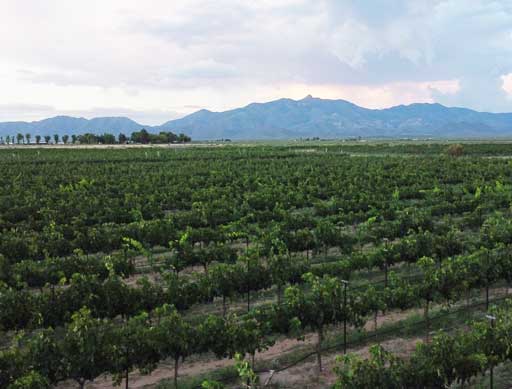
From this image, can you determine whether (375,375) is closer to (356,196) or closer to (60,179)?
(356,196)

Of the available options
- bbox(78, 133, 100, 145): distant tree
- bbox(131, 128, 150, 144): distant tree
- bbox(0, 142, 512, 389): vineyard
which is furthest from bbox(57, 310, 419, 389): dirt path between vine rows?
bbox(78, 133, 100, 145): distant tree

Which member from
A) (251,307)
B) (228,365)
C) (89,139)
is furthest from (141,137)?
(228,365)

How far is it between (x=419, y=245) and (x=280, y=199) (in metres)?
13.1

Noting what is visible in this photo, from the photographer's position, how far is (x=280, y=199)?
27359mm

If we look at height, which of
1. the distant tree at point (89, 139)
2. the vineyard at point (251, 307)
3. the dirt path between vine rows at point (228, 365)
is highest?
the distant tree at point (89, 139)

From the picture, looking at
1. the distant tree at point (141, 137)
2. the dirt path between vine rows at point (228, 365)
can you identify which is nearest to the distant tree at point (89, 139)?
the distant tree at point (141, 137)

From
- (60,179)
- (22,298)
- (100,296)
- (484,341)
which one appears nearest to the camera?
(484,341)

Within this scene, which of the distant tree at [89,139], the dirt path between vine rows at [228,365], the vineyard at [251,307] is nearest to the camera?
the vineyard at [251,307]

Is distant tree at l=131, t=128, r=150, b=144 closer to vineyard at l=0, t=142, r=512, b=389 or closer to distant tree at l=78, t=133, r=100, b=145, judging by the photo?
distant tree at l=78, t=133, r=100, b=145

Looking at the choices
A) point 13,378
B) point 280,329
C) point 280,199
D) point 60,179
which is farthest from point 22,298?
point 60,179

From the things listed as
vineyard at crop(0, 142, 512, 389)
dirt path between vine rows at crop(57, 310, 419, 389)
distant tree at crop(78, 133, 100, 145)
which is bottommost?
dirt path between vine rows at crop(57, 310, 419, 389)

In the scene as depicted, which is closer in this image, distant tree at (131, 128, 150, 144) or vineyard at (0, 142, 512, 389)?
vineyard at (0, 142, 512, 389)

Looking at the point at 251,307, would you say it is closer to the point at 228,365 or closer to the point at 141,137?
the point at 228,365

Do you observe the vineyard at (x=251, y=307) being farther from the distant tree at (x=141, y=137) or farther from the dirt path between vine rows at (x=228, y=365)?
the distant tree at (x=141, y=137)
